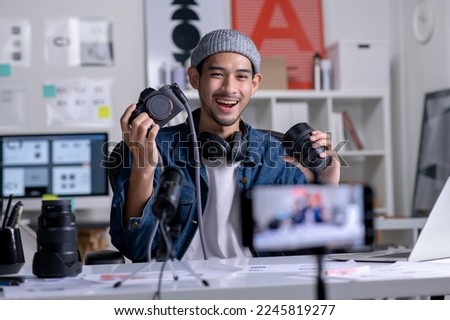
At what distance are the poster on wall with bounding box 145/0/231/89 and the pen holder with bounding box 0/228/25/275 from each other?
2614 millimetres

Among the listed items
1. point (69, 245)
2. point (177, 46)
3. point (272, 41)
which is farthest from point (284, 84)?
point (69, 245)

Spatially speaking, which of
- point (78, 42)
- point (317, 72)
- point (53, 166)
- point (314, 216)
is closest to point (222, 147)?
point (314, 216)

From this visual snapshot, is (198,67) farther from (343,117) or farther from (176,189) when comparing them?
(343,117)

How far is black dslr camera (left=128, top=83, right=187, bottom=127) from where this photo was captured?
142 cm

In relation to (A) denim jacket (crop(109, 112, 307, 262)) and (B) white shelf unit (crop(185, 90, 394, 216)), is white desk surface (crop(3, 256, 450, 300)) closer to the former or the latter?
(A) denim jacket (crop(109, 112, 307, 262))

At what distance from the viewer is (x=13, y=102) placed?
3.74 meters

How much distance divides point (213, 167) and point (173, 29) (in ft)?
7.32

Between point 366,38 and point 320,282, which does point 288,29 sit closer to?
point 366,38

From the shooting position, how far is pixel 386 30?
4172 mm

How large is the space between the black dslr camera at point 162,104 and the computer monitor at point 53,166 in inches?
81.4

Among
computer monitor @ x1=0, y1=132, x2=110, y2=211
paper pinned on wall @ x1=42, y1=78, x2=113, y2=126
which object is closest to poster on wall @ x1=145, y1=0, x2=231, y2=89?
paper pinned on wall @ x1=42, y1=78, x2=113, y2=126

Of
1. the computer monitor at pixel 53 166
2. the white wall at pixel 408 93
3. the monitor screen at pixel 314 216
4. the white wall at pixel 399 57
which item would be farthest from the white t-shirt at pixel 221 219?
the white wall at pixel 399 57

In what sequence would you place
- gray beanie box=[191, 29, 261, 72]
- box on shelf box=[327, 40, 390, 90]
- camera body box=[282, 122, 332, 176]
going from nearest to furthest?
camera body box=[282, 122, 332, 176], gray beanie box=[191, 29, 261, 72], box on shelf box=[327, 40, 390, 90]

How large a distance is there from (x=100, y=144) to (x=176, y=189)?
2694 mm
